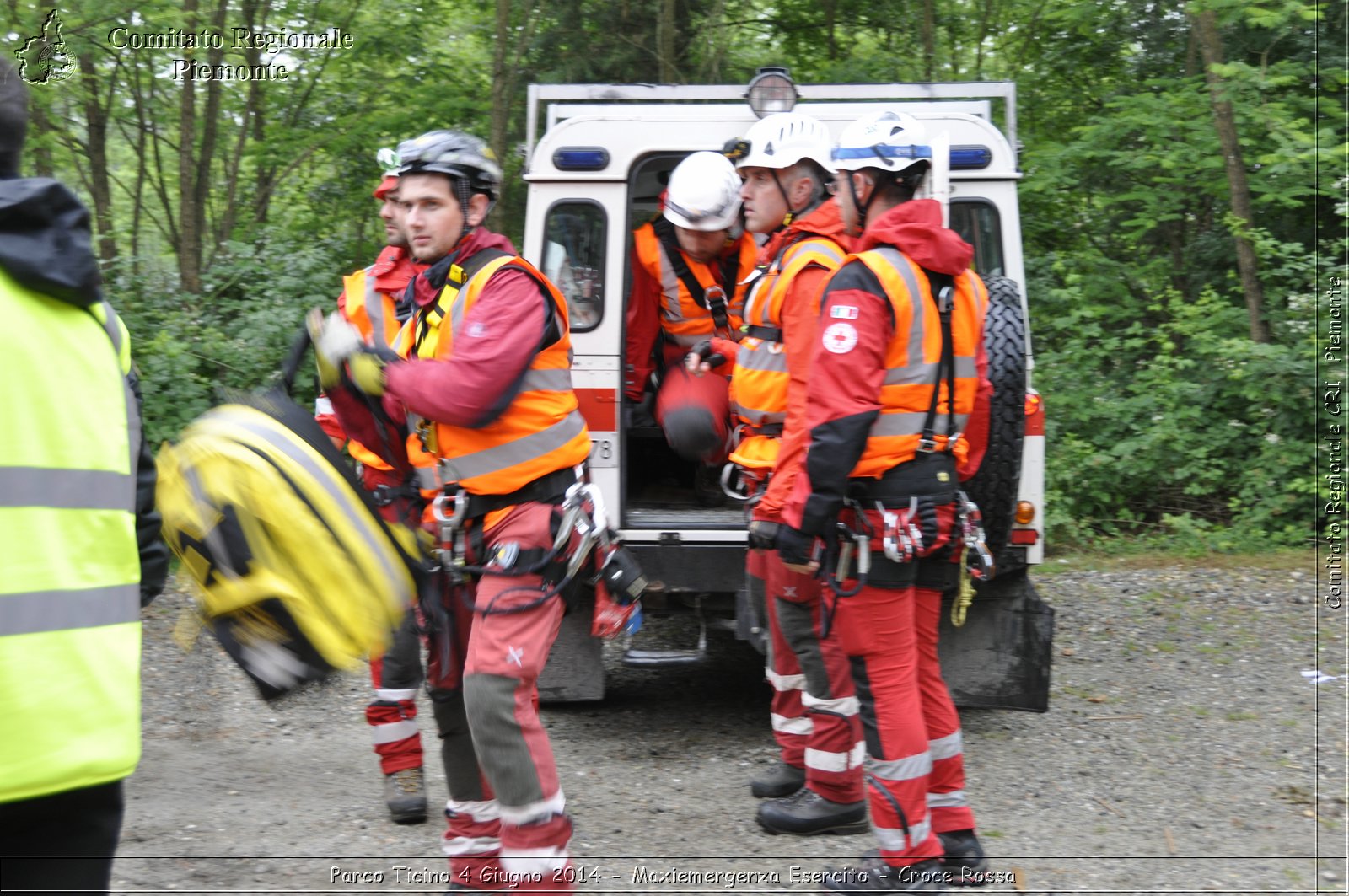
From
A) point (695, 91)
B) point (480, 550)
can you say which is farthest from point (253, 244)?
point (480, 550)

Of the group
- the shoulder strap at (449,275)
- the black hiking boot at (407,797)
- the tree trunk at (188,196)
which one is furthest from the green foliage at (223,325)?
the shoulder strap at (449,275)

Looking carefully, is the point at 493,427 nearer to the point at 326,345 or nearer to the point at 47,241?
the point at 326,345

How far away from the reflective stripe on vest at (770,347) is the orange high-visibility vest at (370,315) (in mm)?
1225

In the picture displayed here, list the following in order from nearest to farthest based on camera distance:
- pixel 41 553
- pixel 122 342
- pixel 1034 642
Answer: pixel 41 553 → pixel 122 342 → pixel 1034 642

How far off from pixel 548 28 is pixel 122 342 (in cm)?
941

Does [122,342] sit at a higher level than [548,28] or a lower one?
lower

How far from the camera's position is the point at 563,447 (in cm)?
368

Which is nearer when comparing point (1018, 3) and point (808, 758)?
point (808, 758)

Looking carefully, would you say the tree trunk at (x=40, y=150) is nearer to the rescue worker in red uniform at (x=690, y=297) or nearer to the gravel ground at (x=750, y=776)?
the gravel ground at (x=750, y=776)

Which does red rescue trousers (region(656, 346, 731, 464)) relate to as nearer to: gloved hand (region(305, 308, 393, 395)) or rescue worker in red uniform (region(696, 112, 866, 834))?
rescue worker in red uniform (region(696, 112, 866, 834))

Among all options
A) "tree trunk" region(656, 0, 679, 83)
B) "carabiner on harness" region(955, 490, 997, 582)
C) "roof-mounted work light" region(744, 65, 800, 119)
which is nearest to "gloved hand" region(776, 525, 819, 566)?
"carabiner on harness" region(955, 490, 997, 582)

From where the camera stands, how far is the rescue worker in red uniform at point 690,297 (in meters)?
5.59

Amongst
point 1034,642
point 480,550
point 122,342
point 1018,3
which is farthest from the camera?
point 1018,3

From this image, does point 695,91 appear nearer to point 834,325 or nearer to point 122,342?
point 834,325
